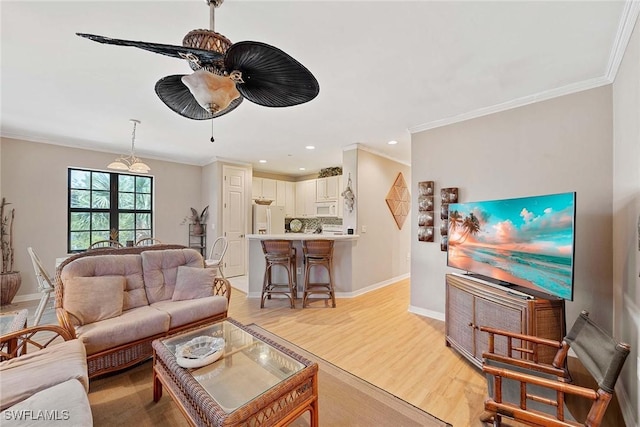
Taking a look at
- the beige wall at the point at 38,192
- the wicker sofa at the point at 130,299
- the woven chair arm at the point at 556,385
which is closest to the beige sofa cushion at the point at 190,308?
the wicker sofa at the point at 130,299

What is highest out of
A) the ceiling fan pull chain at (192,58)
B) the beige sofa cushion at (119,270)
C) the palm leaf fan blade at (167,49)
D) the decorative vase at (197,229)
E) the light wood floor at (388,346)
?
the ceiling fan pull chain at (192,58)

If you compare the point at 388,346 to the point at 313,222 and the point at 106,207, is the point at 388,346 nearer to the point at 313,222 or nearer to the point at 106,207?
the point at 313,222

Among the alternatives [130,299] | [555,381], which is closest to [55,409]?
[130,299]

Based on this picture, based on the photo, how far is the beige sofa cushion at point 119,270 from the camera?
233 centimetres

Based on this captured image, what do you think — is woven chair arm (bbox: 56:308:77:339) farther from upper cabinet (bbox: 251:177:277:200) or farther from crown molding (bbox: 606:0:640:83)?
upper cabinet (bbox: 251:177:277:200)

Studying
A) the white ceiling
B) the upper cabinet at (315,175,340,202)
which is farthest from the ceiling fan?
the upper cabinet at (315,175,340,202)

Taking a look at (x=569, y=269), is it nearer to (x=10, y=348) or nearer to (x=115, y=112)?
(x=10, y=348)

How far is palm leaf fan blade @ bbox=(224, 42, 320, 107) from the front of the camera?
122 centimetres

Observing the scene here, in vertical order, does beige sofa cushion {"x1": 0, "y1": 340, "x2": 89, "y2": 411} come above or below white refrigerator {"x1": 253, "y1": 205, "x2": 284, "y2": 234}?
below

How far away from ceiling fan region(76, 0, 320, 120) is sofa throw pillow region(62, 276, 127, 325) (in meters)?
1.86

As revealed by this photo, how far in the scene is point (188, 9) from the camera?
1574 mm

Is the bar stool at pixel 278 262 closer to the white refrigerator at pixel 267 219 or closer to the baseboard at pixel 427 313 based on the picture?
the baseboard at pixel 427 313

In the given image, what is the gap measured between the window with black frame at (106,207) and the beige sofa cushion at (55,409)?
4.23 meters

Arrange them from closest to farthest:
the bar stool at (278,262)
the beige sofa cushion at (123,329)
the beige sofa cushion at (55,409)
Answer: the beige sofa cushion at (55,409), the beige sofa cushion at (123,329), the bar stool at (278,262)
